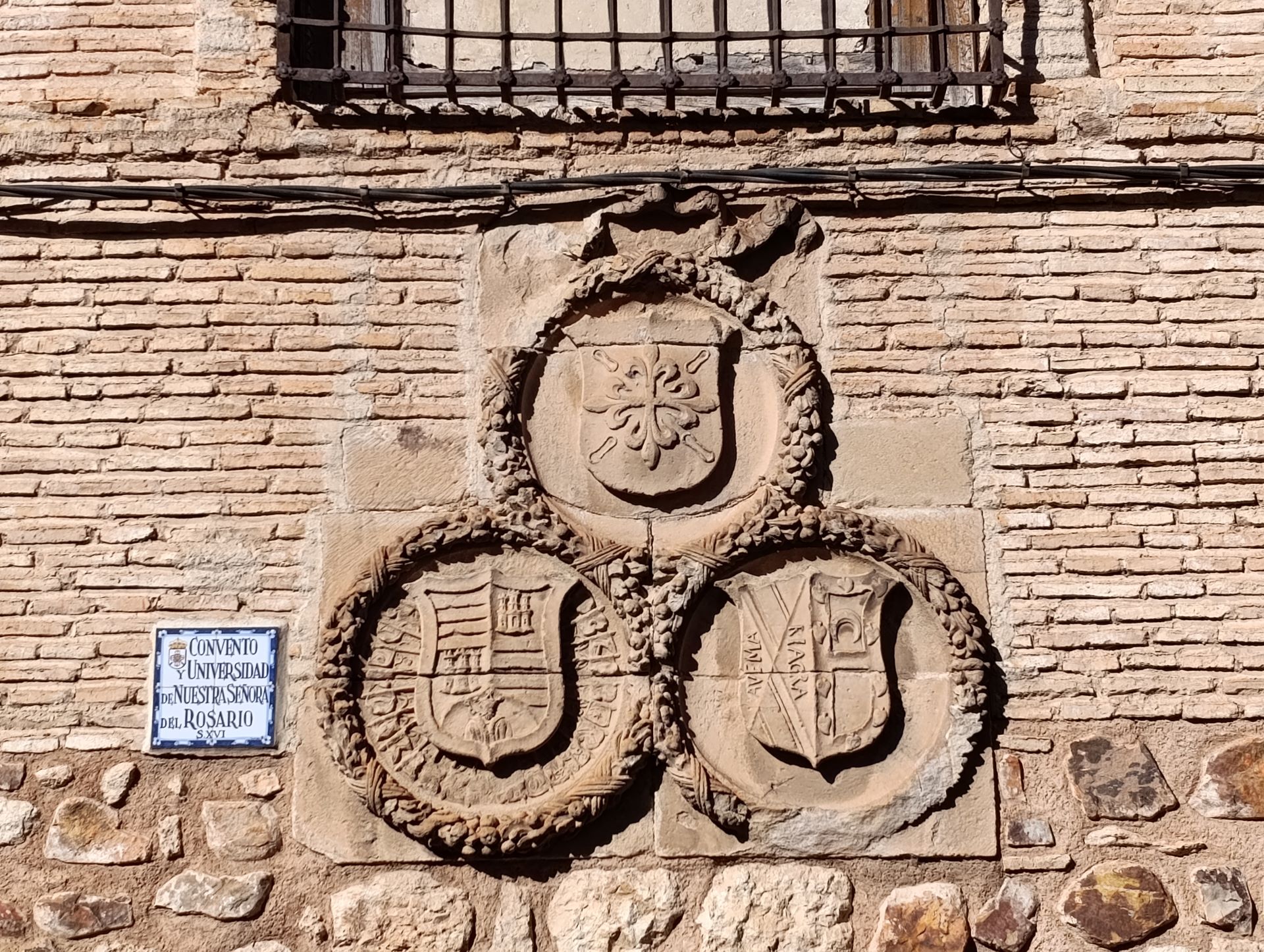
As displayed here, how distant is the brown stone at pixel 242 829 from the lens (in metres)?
3.35

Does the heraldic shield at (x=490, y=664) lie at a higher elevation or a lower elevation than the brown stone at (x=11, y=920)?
higher

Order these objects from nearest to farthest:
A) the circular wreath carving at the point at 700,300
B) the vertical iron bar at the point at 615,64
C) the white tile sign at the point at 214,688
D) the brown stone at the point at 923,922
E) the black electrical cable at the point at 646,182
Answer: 1. the brown stone at the point at 923,922
2. the white tile sign at the point at 214,688
3. the circular wreath carving at the point at 700,300
4. the black electrical cable at the point at 646,182
5. the vertical iron bar at the point at 615,64

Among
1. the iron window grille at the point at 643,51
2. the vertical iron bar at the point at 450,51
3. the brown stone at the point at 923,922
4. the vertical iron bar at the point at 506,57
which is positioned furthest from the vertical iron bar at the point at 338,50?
the brown stone at the point at 923,922

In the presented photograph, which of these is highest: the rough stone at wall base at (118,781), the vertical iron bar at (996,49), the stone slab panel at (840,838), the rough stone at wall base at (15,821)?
the vertical iron bar at (996,49)

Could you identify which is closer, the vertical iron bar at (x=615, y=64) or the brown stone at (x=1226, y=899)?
the brown stone at (x=1226, y=899)

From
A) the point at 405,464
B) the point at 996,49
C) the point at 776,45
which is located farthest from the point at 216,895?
the point at 996,49

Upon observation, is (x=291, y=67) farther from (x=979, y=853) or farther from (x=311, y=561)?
(x=979, y=853)

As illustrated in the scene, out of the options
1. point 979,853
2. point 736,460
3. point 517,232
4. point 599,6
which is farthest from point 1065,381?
point 599,6

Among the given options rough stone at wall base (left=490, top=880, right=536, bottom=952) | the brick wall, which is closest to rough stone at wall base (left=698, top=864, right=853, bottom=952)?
the brick wall

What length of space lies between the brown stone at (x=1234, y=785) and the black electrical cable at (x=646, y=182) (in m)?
1.65

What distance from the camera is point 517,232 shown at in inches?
147

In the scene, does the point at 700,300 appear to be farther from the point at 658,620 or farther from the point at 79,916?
the point at 79,916

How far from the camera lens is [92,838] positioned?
132 inches

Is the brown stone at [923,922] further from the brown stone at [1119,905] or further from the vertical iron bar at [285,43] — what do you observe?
the vertical iron bar at [285,43]
